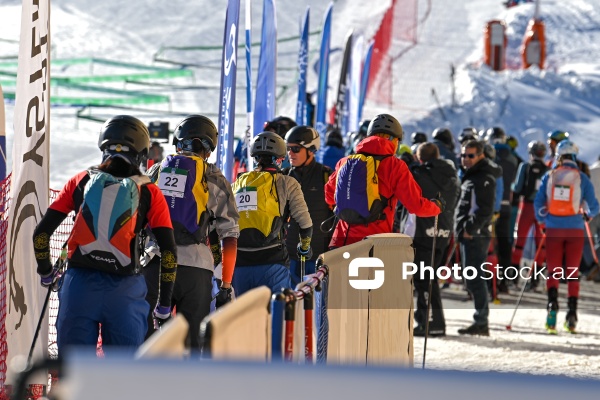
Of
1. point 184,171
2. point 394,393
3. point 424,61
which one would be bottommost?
point 394,393

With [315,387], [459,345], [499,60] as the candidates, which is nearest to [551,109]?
[499,60]

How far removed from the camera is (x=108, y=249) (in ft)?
17.7

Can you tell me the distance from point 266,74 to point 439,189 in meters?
2.55

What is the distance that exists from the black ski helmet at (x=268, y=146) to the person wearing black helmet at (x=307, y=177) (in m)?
1.29

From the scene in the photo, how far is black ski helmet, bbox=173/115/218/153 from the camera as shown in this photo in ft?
22.3

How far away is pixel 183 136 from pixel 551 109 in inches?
1167

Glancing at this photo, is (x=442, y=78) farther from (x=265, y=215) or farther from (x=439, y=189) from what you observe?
(x=265, y=215)

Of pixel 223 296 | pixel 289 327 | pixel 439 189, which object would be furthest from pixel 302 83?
pixel 289 327

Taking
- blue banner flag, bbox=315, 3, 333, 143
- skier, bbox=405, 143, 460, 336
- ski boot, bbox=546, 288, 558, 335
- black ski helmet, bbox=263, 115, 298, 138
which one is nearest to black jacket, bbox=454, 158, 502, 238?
skier, bbox=405, 143, 460, 336

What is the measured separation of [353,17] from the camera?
60.0 metres

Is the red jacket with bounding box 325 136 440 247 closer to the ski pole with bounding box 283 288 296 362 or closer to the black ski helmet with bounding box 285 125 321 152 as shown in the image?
the black ski helmet with bounding box 285 125 321 152

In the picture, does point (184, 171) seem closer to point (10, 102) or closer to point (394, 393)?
point (394, 393)

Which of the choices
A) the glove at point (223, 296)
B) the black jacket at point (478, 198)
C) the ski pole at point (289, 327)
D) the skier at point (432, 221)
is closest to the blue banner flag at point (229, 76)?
the skier at point (432, 221)

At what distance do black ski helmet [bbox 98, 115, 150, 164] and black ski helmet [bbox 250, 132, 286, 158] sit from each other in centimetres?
234
